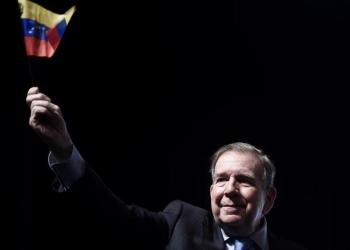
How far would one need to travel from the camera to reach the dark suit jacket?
1782 mm

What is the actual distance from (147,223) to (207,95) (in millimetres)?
1613

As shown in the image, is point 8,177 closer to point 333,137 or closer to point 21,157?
point 21,157

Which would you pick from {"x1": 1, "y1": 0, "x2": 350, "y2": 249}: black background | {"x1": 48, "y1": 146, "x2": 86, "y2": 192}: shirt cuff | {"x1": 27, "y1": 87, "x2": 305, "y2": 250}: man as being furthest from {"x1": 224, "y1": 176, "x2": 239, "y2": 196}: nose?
{"x1": 1, "y1": 0, "x2": 350, "y2": 249}: black background

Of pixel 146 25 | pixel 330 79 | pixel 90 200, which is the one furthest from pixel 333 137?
pixel 90 200

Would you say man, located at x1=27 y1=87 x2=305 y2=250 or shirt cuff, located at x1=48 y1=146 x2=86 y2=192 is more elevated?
shirt cuff, located at x1=48 y1=146 x2=86 y2=192

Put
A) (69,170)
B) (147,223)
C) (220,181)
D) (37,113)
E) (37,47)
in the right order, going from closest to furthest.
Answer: (37,113) < (69,170) < (147,223) < (37,47) < (220,181)

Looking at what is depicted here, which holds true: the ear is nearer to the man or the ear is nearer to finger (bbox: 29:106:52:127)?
the man

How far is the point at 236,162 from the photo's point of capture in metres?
2.17

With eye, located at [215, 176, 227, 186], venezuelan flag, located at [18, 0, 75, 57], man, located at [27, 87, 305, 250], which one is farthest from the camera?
eye, located at [215, 176, 227, 186]

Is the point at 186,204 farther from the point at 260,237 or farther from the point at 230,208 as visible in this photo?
the point at 260,237

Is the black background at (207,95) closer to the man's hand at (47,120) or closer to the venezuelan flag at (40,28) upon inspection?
the venezuelan flag at (40,28)

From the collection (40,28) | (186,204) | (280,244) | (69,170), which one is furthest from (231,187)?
(40,28)

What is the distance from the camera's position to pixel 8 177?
9.53ft

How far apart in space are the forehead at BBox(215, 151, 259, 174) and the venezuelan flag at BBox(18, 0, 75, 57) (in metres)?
0.69
